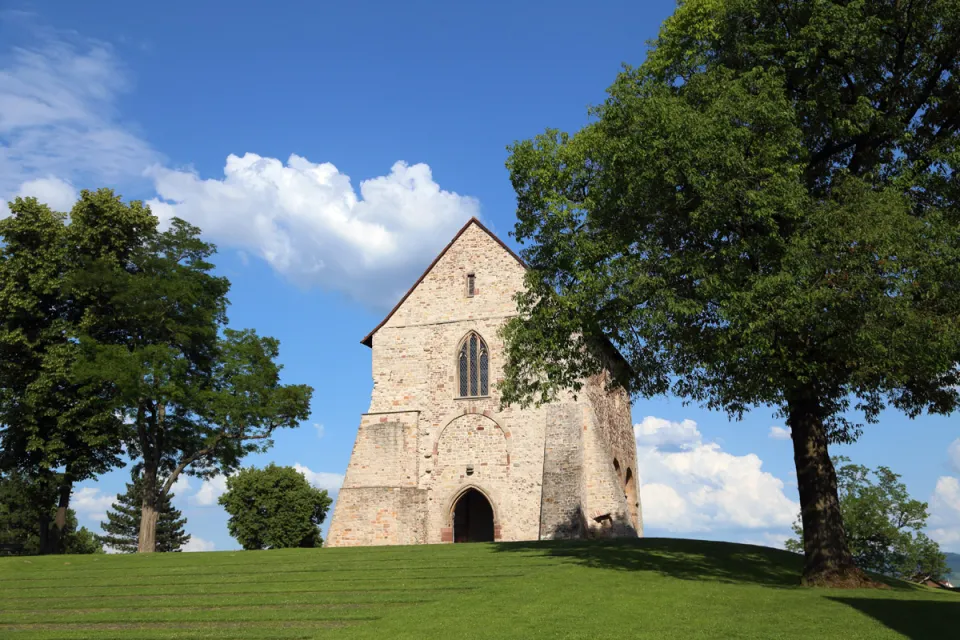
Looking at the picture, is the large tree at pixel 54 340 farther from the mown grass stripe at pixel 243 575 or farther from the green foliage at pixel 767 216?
the green foliage at pixel 767 216

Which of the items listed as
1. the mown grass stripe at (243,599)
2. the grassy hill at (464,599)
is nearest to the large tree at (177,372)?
the grassy hill at (464,599)

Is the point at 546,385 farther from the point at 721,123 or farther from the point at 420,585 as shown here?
the point at 721,123

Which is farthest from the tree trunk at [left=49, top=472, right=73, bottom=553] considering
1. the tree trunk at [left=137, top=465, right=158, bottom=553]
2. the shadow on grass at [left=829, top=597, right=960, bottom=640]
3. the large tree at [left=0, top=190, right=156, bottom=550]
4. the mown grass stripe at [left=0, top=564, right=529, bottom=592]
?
the shadow on grass at [left=829, top=597, right=960, bottom=640]

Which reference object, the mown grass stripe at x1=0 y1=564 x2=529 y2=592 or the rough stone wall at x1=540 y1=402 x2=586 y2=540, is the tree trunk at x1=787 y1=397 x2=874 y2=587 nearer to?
the mown grass stripe at x1=0 y1=564 x2=529 y2=592

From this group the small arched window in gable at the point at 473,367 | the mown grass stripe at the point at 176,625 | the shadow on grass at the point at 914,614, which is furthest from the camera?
the small arched window in gable at the point at 473,367

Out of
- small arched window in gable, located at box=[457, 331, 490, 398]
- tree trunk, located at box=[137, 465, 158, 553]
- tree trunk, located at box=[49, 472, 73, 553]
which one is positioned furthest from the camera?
tree trunk, located at box=[49, 472, 73, 553]

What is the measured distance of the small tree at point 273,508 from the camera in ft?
130

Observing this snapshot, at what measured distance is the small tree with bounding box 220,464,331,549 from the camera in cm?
3959

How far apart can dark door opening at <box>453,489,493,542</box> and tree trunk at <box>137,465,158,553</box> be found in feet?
38.5

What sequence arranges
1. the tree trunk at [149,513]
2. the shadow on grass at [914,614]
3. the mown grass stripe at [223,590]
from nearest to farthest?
the shadow on grass at [914,614]
the mown grass stripe at [223,590]
the tree trunk at [149,513]

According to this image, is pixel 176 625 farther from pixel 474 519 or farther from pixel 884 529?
pixel 884 529

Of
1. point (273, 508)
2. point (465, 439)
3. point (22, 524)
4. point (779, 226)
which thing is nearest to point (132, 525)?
point (22, 524)

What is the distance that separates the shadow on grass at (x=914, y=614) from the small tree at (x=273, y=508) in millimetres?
31457

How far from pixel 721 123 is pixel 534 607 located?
965 centimetres
